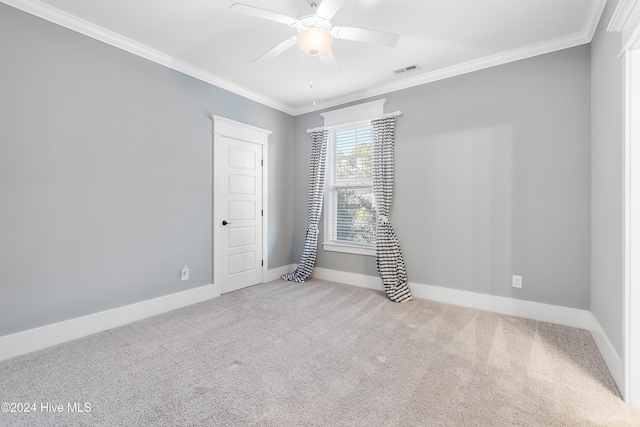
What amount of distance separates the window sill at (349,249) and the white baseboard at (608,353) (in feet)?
7.19

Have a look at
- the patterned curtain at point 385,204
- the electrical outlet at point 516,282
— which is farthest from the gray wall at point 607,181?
the patterned curtain at point 385,204

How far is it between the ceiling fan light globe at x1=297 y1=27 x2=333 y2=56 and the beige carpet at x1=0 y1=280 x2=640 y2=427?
222 cm

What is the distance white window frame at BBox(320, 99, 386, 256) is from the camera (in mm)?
3885

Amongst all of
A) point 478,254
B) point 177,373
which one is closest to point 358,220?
point 478,254

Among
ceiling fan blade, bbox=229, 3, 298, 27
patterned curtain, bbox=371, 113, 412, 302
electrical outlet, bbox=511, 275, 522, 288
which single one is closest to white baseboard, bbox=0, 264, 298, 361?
patterned curtain, bbox=371, 113, 412, 302

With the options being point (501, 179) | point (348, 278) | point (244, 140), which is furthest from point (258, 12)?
point (348, 278)

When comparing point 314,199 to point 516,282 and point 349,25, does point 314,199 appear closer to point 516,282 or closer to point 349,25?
point 349,25

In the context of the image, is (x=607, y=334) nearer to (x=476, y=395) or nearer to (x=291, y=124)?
(x=476, y=395)

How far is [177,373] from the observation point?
196cm

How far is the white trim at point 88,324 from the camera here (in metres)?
2.18

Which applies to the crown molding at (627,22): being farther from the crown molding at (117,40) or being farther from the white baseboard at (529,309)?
the crown molding at (117,40)

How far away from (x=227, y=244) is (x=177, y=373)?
1938mm

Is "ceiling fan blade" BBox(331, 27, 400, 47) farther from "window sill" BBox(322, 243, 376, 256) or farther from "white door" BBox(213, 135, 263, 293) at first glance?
"window sill" BBox(322, 243, 376, 256)

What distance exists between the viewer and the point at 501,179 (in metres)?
3.01
